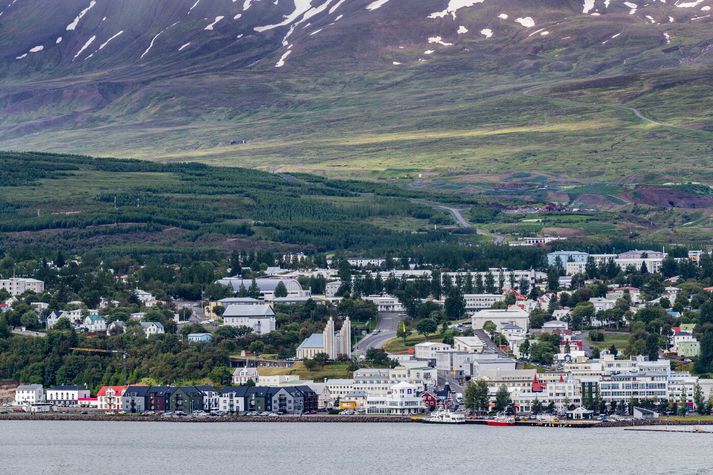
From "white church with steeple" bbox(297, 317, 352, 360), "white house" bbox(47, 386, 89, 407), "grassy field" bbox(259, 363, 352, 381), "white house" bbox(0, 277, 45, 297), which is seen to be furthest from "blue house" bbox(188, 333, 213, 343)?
"white house" bbox(0, 277, 45, 297)

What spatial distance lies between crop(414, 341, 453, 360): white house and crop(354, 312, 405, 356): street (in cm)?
281

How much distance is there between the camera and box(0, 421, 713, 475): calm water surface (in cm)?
7069

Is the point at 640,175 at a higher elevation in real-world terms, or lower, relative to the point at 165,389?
higher

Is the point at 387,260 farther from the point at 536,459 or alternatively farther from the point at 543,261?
the point at 536,459

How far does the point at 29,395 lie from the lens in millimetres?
94938

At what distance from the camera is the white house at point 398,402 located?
90000 mm

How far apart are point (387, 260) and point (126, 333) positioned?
3649 cm

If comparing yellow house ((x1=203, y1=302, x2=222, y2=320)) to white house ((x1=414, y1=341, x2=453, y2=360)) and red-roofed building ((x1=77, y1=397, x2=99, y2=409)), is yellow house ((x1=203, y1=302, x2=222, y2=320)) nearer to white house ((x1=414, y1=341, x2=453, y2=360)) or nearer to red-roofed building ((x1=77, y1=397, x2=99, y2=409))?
white house ((x1=414, y1=341, x2=453, y2=360))

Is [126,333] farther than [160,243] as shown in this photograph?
No

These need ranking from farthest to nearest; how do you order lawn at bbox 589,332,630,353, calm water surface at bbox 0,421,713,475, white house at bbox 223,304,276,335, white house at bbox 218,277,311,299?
white house at bbox 218,277,311,299 < white house at bbox 223,304,276,335 < lawn at bbox 589,332,630,353 < calm water surface at bbox 0,421,713,475

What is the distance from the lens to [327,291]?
12388 centimetres

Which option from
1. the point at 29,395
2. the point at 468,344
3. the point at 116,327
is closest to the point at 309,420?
the point at 29,395

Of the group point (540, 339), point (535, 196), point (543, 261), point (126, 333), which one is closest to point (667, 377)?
point (540, 339)

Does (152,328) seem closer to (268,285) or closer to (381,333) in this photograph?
(381,333)
